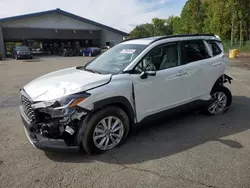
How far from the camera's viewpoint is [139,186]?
2824mm

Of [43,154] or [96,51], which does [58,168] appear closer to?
[43,154]

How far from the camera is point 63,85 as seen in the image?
3.52 m

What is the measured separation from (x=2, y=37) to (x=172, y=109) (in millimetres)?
37501

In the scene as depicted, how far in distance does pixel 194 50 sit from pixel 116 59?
1680 mm

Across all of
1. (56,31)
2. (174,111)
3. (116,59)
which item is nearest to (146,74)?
(116,59)

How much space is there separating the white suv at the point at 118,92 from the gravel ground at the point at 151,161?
0.32 meters

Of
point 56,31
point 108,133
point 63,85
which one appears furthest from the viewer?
point 56,31

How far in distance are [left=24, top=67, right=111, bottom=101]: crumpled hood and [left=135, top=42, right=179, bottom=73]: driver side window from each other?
27.9 inches

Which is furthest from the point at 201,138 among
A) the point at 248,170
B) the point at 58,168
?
the point at 58,168

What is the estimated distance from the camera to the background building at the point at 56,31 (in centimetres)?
3634

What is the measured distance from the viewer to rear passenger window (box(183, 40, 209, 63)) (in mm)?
4614

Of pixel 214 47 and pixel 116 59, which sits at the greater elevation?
pixel 214 47

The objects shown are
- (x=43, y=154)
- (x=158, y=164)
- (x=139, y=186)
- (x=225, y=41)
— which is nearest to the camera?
(x=139, y=186)

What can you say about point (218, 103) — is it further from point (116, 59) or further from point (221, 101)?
point (116, 59)
